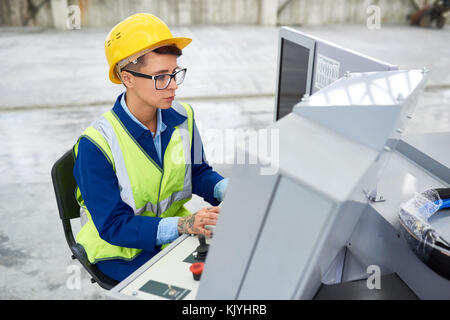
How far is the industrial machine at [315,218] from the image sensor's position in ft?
2.10

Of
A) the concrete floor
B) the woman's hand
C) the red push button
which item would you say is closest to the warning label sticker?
the woman's hand

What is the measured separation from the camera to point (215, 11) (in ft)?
32.9

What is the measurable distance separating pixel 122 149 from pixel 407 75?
3.19 feet

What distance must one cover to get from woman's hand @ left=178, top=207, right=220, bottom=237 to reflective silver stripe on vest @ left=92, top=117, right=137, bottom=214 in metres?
0.24

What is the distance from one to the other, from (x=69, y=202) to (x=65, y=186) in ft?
0.26

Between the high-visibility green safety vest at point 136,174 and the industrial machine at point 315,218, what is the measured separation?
39cm

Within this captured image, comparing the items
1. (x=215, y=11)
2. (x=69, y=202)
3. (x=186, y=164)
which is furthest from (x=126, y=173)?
(x=215, y=11)

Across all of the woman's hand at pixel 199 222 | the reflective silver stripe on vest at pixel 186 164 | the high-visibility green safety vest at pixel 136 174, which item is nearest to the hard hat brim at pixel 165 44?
the high-visibility green safety vest at pixel 136 174

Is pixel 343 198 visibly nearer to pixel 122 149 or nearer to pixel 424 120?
pixel 122 149

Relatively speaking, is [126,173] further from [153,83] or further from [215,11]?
[215,11]

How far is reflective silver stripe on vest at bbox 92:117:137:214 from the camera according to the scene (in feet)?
4.90

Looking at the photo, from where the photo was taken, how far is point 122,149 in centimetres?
152

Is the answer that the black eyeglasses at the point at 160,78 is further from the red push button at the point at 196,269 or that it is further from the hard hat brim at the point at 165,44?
the red push button at the point at 196,269
